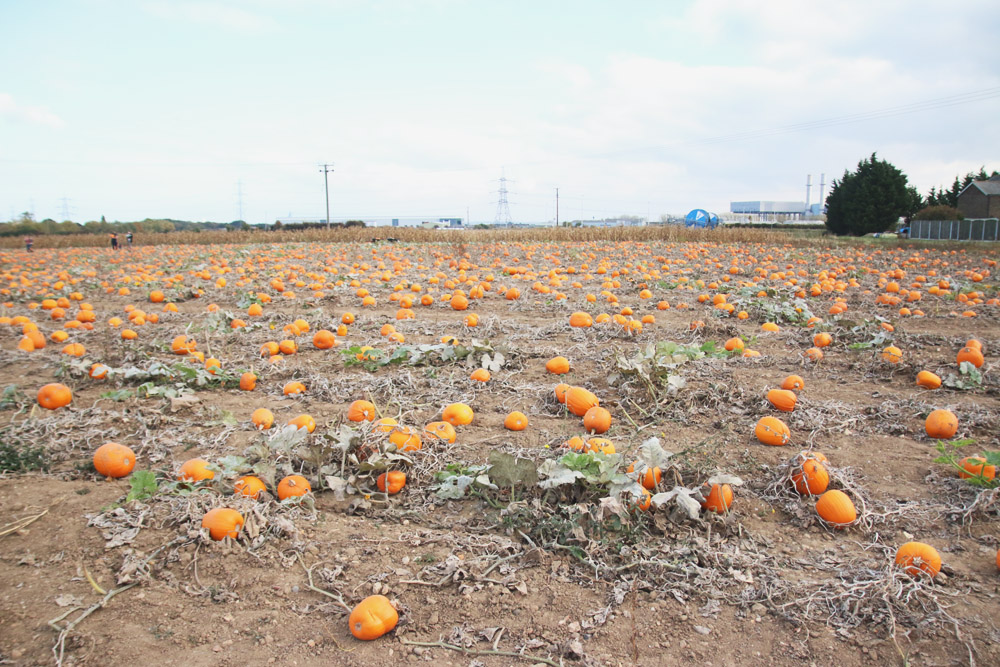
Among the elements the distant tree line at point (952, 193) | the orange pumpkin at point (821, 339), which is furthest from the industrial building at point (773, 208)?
the orange pumpkin at point (821, 339)

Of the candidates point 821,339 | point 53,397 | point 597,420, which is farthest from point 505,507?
point 821,339

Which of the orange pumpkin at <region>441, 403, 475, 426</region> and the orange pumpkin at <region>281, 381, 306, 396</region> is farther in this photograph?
the orange pumpkin at <region>281, 381, 306, 396</region>

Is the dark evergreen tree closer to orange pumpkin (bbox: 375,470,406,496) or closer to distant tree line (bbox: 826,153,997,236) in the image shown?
distant tree line (bbox: 826,153,997,236)

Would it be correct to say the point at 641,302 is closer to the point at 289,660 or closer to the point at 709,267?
the point at 709,267

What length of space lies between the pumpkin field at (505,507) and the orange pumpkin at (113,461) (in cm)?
2

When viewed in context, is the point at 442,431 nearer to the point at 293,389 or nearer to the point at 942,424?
the point at 293,389

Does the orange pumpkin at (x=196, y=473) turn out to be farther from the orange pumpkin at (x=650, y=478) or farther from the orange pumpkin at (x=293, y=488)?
the orange pumpkin at (x=650, y=478)

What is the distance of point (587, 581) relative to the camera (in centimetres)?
241

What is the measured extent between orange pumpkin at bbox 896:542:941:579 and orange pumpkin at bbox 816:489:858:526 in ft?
1.12

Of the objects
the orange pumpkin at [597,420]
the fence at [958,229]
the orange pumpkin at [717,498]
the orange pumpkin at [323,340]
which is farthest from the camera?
the fence at [958,229]

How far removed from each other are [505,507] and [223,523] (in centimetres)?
129

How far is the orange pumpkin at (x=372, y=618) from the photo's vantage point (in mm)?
2123

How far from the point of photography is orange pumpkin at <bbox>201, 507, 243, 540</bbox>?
2.61 meters

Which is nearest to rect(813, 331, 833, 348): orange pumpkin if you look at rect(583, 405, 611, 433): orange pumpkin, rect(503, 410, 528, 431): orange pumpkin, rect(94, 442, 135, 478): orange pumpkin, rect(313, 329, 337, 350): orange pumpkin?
rect(583, 405, 611, 433): orange pumpkin
